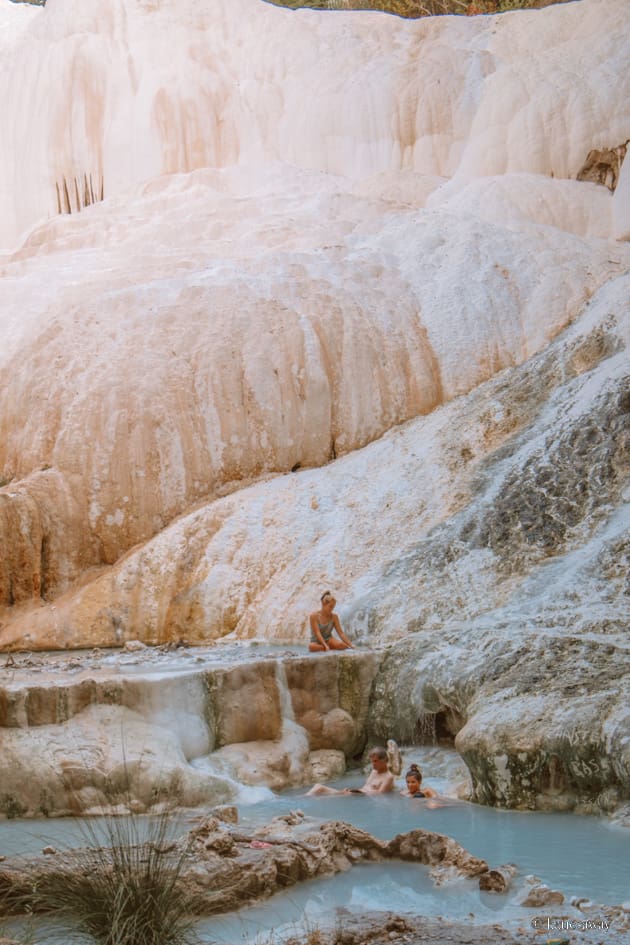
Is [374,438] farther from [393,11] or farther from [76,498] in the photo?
[393,11]

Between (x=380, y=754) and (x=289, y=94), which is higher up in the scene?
(x=289, y=94)

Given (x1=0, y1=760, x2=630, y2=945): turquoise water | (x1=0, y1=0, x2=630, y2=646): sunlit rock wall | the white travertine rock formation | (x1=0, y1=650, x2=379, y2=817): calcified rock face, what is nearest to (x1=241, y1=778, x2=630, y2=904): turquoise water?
(x1=0, y1=760, x2=630, y2=945): turquoise water

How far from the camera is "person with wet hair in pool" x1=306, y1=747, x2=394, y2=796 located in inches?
309

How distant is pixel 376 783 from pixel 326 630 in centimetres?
234

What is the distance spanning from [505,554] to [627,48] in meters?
11.1

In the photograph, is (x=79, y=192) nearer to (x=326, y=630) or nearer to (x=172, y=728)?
(x=326, y=630)

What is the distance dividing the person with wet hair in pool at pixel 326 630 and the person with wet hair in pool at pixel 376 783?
6.11ft

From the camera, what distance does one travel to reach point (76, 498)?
45.0ft

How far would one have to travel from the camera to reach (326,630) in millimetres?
10102

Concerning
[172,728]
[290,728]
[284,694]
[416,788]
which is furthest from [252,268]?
[416,788]

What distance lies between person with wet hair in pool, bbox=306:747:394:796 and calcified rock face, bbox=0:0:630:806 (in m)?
0.64

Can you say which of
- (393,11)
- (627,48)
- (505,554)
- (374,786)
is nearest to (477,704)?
(374,786)

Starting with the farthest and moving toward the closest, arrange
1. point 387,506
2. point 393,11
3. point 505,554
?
point 393,11 → point 387,506 → point 505,554

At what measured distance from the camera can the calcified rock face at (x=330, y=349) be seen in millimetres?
10055
